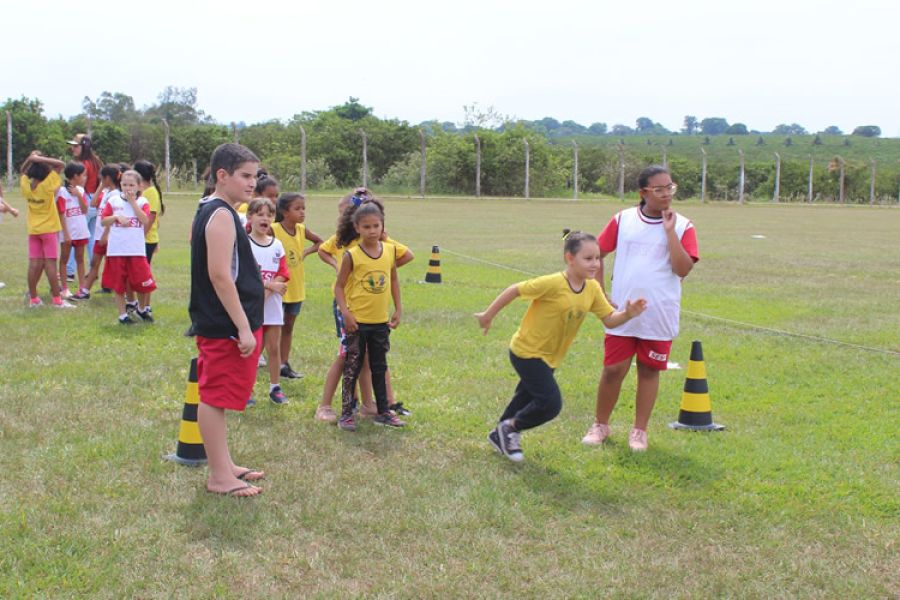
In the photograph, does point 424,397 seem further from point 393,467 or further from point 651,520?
point 651,520

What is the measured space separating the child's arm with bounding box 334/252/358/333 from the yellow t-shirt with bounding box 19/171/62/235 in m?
6.02

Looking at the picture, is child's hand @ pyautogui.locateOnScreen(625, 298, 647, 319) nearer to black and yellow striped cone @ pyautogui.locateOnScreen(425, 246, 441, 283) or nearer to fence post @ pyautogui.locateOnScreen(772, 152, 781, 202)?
black and yellow striped cone @ pyautogui.locateOnScreen(425, 246, 441, 283)

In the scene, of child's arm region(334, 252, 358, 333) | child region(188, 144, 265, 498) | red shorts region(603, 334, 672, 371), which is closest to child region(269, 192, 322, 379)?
child's arm region(334, 252, 358, 333)

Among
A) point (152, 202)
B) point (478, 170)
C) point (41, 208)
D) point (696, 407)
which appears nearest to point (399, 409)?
point (696, 407)

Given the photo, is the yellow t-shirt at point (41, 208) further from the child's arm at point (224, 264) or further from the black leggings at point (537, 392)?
the black leggings at point (537, 392)

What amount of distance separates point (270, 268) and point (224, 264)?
2416 mm

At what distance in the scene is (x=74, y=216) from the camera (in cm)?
1209

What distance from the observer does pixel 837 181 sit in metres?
64.1

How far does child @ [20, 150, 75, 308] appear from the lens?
10758mm

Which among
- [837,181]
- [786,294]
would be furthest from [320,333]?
[837,181]

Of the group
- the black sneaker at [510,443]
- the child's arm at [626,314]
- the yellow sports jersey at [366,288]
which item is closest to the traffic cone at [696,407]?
the child's arm at [626,314]

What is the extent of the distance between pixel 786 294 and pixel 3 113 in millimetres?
45546

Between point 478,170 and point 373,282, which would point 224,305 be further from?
point 478,170

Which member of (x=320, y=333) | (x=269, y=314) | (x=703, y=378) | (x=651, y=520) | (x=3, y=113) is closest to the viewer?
(x=651, y=520)
